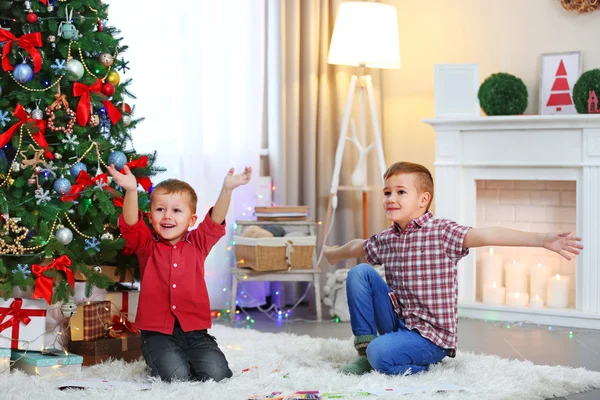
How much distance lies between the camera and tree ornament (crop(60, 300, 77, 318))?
2.62 metres

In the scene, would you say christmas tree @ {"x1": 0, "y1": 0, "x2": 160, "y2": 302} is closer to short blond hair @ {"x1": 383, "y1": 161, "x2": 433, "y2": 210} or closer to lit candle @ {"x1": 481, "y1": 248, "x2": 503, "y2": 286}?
short blond hair @ {"x1": 383, "y1": 161, "x2": 433, "y2": 210}

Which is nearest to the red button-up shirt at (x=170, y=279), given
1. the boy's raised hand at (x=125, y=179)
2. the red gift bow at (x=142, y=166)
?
the boy's raised hand at (x=125, y=179)

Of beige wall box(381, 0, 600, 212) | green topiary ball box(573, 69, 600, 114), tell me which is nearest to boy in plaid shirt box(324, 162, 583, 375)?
green topiary ball box(573, 69, 600, 114)

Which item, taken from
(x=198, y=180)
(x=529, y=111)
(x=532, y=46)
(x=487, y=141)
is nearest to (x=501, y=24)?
(x=532, y=46)

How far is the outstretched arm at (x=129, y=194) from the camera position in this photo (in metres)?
2.50

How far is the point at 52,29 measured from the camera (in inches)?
105

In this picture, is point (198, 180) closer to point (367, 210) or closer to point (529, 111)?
point (367, 210)

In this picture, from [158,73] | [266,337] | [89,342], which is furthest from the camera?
[158,73]

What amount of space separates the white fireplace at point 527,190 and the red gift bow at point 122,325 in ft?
5.78

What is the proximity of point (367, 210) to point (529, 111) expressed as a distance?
0.99 m

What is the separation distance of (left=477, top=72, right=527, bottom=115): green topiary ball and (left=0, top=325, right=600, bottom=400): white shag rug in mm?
1494

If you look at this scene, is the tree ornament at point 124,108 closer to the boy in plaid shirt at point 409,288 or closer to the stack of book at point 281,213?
the boy in plaid shirt at point 409,288

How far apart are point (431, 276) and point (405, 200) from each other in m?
0.25

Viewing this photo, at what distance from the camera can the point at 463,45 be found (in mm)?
4559
